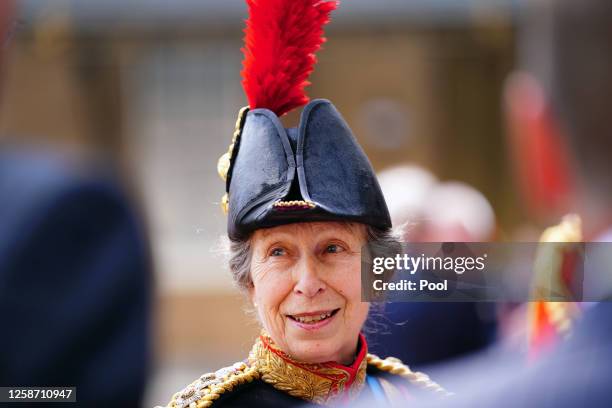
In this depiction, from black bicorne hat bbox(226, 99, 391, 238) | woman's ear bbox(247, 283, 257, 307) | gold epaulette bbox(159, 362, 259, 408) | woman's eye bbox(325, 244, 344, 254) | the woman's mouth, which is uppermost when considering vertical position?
black bicorne hat bbox(226, 99, 391, 238)

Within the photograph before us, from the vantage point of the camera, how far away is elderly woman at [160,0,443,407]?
45.9 inches

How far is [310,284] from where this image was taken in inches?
45.8

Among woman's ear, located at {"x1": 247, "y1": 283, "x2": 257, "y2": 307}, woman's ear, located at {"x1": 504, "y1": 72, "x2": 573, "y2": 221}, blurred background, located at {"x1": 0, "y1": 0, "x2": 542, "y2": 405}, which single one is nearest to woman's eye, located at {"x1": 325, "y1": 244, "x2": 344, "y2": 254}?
woman's ear, located at {"x1": 247, "y1": 283, "x2": 257, "y2": 307}

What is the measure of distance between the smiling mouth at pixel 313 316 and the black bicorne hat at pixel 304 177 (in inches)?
4.4

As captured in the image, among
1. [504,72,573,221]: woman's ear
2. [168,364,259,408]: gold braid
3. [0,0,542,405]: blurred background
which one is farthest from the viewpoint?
[0,0,542,405]: blurred background

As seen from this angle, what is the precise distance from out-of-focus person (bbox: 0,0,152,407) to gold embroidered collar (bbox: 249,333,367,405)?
0.49ft

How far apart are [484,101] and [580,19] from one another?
448cm

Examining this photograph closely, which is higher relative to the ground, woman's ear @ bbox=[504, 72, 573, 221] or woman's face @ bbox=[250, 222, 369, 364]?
woman's ear @ bbox=[504, 72, 573, 221]

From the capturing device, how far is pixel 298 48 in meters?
1.21

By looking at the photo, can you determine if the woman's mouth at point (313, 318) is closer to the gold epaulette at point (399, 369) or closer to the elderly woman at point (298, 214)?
the elderly woman at point (298, 214)

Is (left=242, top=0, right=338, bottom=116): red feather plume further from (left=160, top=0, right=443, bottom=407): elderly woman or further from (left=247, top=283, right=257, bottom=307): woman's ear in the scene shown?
(left=247, top=283, right=257, bottom=307): woman's ear

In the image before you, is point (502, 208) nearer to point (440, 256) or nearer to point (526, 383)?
point (440, 256)

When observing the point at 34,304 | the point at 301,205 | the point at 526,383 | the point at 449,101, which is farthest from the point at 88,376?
the point at 449,101

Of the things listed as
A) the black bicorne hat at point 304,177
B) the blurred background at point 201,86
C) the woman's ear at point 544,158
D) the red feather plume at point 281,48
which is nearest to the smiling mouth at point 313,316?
the black bicorne hat at point 304,177
